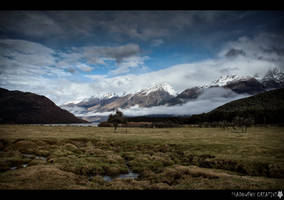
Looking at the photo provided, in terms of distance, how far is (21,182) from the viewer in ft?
51.6

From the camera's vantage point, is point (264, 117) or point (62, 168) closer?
point (62, 168)

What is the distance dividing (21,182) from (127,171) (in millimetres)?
11732

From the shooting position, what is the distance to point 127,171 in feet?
76.5

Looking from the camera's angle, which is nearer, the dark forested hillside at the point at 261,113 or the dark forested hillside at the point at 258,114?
Result: the dark forested hillside at the point at 258,114

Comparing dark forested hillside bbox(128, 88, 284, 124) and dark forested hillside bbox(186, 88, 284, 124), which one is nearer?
dark forested hillside bbox(128, 88, 284, 124)

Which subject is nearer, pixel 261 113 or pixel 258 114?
pixel 258 114

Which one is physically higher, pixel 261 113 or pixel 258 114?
pixel 261 113
